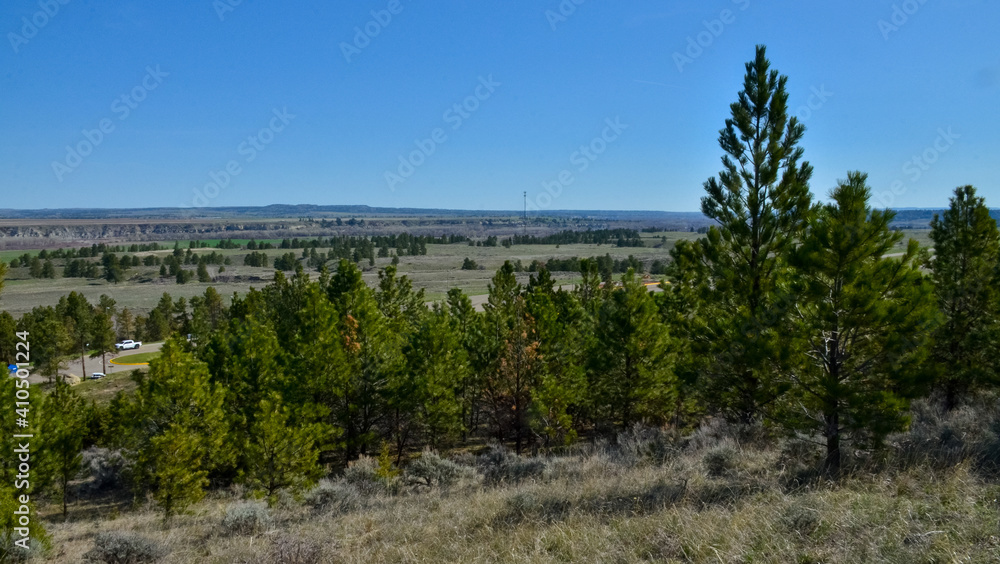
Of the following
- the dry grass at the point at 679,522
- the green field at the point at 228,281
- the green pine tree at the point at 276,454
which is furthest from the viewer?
the green field at the point at 228,281

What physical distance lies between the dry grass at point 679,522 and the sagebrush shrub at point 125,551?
0.31m

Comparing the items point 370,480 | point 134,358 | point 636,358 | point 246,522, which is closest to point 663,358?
point 636,358

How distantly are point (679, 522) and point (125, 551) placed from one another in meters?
8.26

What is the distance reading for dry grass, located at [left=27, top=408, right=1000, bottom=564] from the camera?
5.83 meters

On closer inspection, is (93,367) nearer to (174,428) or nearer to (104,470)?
(104,470)

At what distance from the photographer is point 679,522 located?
6.64 m

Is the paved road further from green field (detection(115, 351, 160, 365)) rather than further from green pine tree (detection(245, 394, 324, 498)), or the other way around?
green pine tree (detection(245, 394, 324, 498))

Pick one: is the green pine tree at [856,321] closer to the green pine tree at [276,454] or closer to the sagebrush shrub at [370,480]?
the sagebrush shrub at [370,480]

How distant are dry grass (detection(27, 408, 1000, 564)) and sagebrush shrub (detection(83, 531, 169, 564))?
31cm

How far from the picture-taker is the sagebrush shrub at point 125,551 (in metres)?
8.96

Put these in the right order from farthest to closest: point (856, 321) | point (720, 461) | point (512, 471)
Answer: point (512, 471) → point (720, 461) → point (856, 321)

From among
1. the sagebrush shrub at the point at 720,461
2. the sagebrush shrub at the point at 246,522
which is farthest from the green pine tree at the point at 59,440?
the sagebrush shrub at the point at 720,461

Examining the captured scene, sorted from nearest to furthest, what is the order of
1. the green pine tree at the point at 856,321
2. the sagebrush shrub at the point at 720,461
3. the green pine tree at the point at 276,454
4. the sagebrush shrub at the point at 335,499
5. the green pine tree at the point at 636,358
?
the green pine tree at the point at 856,321, the sagebrush shrub at the point at 720,461, the sagebrush shrub at the point at 335,499, the green pine tree at the point at 276,454, the green pine tree at the point at 636,358

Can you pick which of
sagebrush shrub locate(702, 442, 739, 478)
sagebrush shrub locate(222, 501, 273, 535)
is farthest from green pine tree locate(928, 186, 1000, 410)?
sagebrush shrub locate(222, 501, 273, 535)
